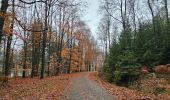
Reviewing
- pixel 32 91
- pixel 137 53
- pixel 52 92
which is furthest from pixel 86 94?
pixel 137 53

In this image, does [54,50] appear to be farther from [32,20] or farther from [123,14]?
[123,14]

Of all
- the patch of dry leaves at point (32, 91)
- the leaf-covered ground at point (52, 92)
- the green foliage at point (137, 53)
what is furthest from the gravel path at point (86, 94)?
the green foliage at point (137, 53)

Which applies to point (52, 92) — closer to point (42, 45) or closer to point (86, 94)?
point (86, 94)

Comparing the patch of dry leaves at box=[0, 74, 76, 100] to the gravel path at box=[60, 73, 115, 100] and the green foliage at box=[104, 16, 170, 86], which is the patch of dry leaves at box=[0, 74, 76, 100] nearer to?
the gravel path at box=[60, 73, 115, 100]

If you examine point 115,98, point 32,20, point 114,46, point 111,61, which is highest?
point 32,20

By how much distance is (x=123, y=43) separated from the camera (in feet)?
89.7

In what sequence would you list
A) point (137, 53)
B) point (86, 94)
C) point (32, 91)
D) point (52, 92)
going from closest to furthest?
point (86, 94)
point (52, 92)
point (32, 91)
point (137, 53)

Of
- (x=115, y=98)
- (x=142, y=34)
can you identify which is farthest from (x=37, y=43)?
(x=115, y=98)

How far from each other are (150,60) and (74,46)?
3557cm

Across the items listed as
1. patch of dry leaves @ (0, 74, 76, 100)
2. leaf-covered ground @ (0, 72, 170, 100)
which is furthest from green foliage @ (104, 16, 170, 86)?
patch of dry leaves @ (0, 74, 76, 100)

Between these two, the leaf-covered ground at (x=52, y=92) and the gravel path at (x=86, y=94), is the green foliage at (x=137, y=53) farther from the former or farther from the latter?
the gravel path at (x=86, y=94)

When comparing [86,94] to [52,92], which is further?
[52,92]

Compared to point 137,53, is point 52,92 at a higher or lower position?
lower

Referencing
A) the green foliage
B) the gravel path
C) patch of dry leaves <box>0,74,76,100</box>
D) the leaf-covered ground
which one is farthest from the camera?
A: the green foliage
